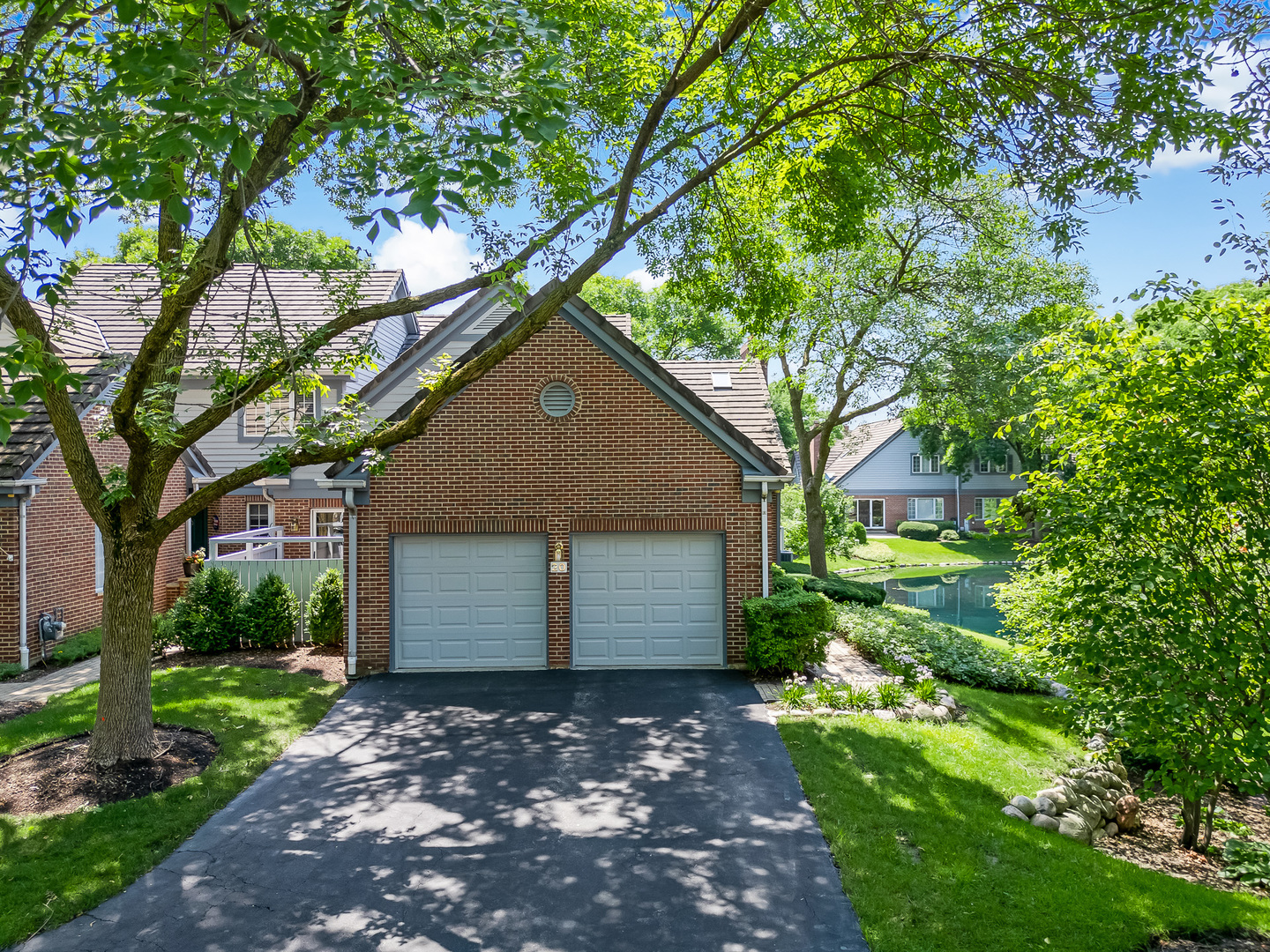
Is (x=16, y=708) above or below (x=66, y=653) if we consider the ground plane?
below

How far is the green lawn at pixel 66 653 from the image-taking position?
40.6ft

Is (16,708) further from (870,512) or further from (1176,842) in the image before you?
(870,512)

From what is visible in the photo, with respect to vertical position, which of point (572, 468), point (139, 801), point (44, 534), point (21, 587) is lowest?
point (139, 801)

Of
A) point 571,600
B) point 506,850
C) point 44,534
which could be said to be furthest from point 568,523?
point 44,534

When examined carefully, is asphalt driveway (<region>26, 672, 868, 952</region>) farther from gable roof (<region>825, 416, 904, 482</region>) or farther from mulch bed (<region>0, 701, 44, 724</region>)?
gable roof (<region>825, 416, 904, 482</region>)

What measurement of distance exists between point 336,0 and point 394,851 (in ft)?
21.9

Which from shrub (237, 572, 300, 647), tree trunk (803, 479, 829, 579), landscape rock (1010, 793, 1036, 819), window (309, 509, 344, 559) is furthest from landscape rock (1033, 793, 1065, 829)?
window (309, 509, 344, 559)

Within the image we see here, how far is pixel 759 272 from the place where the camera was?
12.2 metres

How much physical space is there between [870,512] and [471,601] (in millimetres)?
37675

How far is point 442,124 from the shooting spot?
7.70 metres

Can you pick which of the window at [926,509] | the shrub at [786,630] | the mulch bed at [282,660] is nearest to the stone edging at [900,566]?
the window at [926,509]

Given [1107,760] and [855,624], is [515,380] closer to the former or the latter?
[855,624]

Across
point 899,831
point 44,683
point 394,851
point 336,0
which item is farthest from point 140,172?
point 44,683

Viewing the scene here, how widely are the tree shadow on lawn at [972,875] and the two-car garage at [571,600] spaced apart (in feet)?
14.4
